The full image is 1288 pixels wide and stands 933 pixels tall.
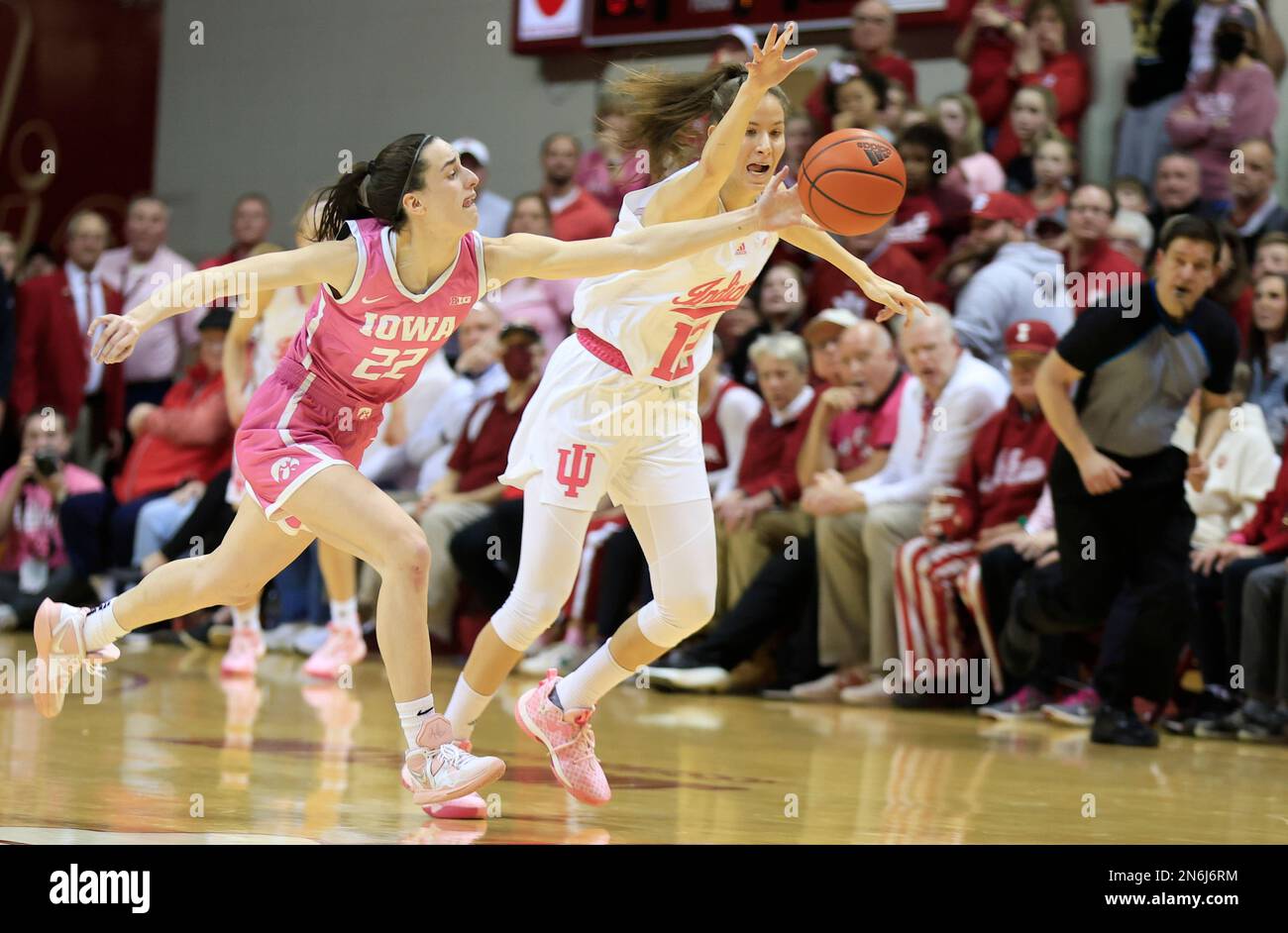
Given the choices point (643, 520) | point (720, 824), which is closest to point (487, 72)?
point (643, 520)

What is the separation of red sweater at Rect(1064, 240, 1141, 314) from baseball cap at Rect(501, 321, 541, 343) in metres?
2.77

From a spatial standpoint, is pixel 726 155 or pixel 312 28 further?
pixel 312 28

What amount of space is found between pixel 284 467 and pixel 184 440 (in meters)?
6.43

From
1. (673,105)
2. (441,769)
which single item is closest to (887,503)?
(673,105)

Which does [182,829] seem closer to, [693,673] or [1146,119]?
[693,673]

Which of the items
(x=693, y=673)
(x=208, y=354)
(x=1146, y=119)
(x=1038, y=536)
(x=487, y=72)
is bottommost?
(x=693, y=673)

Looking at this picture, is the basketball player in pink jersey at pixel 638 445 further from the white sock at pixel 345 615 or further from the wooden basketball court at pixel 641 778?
the white sock at pixel 345 615

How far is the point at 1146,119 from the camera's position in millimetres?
9609

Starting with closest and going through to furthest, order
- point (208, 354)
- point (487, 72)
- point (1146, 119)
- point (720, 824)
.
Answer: point (720, 824) < point (1146, 119) < point (208, 354) < point (487, 72)

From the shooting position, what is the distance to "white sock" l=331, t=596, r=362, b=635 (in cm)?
818

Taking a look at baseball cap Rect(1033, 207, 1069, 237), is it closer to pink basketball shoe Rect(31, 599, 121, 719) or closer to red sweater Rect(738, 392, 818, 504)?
red sweater Rect(738, 392, 818, 504)

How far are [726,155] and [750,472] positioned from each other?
13.7 ft

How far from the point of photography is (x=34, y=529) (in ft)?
34.6
